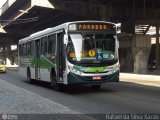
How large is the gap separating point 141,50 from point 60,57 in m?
25.7

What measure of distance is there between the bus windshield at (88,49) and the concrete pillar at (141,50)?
25.4 m

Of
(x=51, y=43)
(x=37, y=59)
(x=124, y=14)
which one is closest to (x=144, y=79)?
(x=37, y=59)

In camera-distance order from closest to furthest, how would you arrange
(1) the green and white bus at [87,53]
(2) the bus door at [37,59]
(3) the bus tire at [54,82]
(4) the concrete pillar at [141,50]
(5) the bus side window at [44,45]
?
1. (1) the green and white bus at [87,53]
2. (3) the bus tire at [54,82]
3. (5) the bus side window at [44,45]
4. (2) the bus door at [37,59]
5. (4) the concrete pillar at [141,50]

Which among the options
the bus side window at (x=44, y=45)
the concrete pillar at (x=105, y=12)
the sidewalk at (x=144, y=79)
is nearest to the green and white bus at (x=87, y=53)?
the bus side window at (x=44, y=45)

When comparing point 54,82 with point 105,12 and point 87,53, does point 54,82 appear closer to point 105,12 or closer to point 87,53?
point 87,53

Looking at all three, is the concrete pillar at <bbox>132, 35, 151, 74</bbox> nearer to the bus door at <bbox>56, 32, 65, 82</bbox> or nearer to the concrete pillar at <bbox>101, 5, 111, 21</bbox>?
the concrete pillar at <bbox>101, 5, 111, 21</bbox>

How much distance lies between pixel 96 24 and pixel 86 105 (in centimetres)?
547

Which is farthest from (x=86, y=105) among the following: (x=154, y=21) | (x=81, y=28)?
(x=154, y=21)

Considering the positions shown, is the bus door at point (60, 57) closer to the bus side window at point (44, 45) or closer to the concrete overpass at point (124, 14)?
the bus side window at point (44, 45)

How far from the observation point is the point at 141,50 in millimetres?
45062

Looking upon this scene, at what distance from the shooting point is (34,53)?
26516mm

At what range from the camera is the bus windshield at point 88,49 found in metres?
19.2

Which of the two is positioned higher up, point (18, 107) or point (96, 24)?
point (96, 24)

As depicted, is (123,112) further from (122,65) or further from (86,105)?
(122,65)
